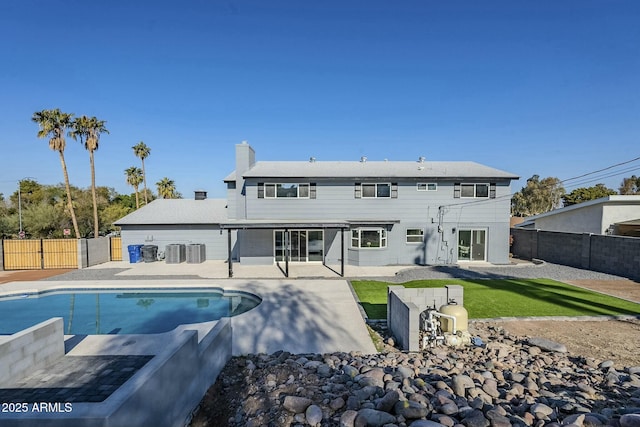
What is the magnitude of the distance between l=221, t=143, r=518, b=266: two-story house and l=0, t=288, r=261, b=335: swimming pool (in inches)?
219

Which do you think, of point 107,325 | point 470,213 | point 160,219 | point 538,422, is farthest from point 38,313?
point 470,213

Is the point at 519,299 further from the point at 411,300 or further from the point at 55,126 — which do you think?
the point at 55,126

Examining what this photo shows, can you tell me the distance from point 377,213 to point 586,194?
46646 millimetres

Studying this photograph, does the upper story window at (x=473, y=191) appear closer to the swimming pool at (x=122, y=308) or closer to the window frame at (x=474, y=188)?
the window frame at (x=474, y=188)

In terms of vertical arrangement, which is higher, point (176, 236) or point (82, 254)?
point (176, 236)

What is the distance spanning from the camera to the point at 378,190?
17.3 meters

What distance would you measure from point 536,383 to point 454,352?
5.84 feet

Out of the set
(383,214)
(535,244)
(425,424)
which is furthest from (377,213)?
(425,424)

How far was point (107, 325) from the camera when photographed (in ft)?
29.5

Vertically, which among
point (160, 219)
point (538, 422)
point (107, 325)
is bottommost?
point (107, 325)

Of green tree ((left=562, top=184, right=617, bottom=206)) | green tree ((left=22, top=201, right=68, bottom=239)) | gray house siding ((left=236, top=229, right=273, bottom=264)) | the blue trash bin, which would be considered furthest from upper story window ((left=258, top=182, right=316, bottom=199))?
green tree ((left=562, top=184, right=617, bottom=206))

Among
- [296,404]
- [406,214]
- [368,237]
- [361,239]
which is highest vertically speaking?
[406,214]

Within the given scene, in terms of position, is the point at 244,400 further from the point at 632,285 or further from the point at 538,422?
the point at 632,285

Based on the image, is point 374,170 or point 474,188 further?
point 374,170
